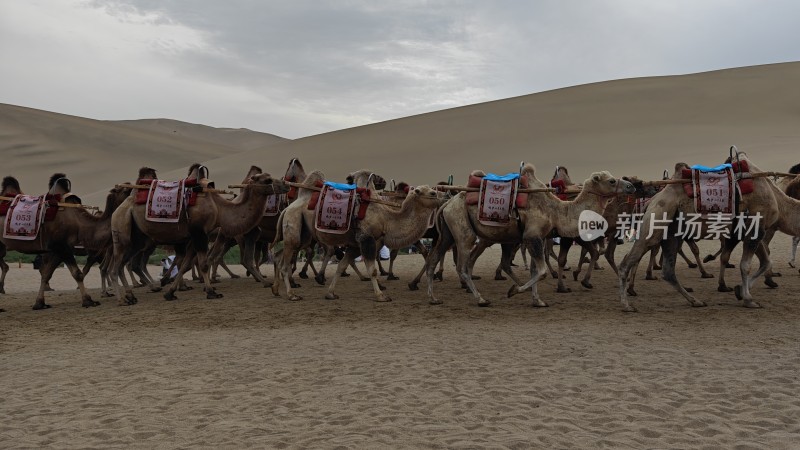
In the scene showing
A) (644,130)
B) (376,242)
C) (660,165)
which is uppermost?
(644,130)

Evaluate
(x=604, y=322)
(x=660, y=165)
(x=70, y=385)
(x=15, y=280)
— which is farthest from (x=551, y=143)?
(x=70, y=385)

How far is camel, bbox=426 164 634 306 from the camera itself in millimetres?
9961

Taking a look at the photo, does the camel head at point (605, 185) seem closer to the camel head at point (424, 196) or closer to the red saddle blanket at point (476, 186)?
the red saddle blanket at point (476, 186)

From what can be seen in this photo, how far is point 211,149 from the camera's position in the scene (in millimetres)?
100875

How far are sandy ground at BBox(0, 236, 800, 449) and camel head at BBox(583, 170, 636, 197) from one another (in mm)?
1775

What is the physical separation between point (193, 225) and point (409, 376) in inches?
279

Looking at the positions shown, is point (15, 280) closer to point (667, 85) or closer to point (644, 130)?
point (644, 130)

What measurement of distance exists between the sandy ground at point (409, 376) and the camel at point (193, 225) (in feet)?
4.55

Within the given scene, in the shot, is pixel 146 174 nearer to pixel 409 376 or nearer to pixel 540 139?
pixel 409 376

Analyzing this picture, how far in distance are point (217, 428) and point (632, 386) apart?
3463 mm

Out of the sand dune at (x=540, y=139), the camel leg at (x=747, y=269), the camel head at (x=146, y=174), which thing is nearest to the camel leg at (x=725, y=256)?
the camel leg at (x=747, y=269)

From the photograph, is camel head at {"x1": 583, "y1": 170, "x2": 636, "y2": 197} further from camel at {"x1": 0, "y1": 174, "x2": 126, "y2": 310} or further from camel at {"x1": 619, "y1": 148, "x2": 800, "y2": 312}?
camel at {"x1": 0, "y1": 174, "x2": 126, "y2": 310}

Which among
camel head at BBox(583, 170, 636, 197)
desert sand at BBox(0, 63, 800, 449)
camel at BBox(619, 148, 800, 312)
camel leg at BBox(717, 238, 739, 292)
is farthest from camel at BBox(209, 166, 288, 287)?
camel leg at BBox(717, 238, 739, 292)

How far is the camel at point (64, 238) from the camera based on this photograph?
1120cm
